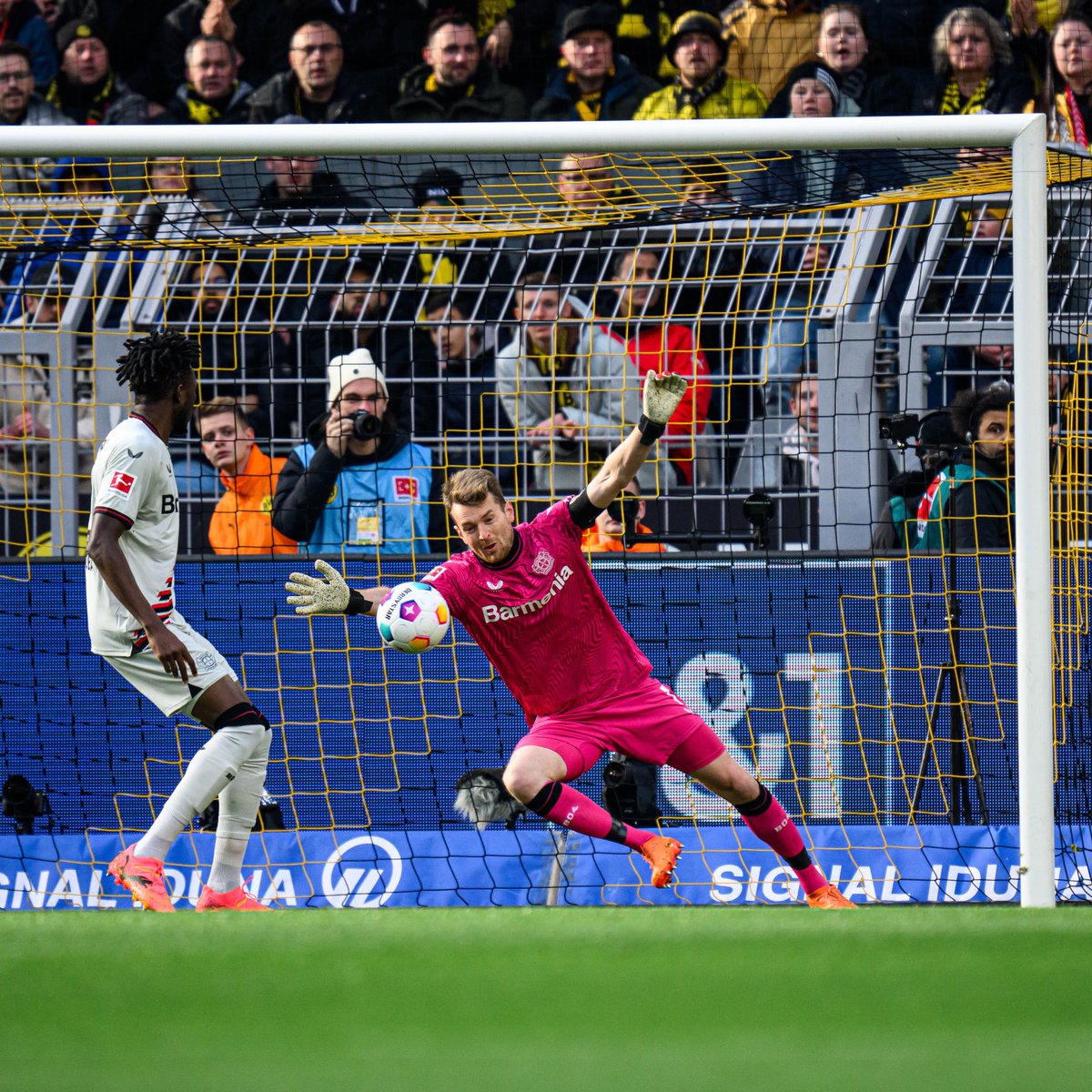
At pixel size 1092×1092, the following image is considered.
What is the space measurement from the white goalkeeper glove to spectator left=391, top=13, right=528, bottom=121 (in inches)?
206

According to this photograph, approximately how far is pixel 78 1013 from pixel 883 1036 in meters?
1.57

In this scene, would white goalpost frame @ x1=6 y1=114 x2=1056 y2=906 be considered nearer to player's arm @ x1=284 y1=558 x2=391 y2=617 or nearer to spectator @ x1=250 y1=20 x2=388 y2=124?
player's arm @ x1=284 y1=558 x2=391 y2=617

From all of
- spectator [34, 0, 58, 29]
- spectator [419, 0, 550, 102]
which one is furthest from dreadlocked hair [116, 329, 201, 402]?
spectator [34, 0, 58, 29]

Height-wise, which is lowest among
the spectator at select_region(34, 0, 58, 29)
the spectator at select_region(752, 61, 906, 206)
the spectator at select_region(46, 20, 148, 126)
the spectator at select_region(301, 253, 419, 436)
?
the spectator at select_region(301, 253, 419, 436)

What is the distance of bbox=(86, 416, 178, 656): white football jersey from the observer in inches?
180

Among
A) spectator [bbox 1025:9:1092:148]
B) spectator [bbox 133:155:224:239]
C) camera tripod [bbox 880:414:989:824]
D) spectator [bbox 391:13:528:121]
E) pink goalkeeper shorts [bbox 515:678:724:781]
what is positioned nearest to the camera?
pink goalkeeper shorts [bbox 515:678:724:781]

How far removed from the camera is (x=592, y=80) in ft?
29.7

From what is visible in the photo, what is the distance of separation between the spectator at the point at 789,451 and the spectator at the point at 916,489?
37cm

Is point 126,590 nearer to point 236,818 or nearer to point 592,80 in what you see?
point 236,818

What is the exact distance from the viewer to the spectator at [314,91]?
9219 mm

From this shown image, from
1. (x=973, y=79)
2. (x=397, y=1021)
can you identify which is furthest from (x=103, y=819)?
(x=973, y=79)

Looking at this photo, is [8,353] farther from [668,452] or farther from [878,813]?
[878,813]

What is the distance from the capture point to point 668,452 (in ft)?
22.6

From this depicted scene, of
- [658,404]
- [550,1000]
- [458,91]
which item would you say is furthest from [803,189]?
[458,91]
